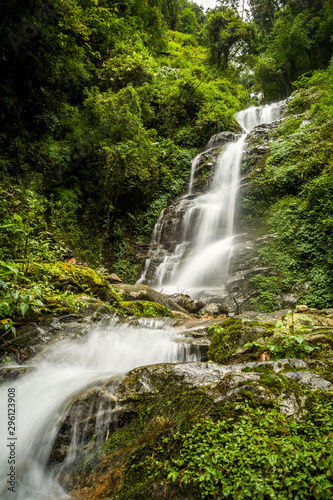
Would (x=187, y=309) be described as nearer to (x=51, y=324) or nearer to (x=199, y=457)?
(x=51, y=324)

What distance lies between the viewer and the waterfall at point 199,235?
963cm

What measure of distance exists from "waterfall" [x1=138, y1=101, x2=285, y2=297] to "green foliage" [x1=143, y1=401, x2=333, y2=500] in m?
7.00

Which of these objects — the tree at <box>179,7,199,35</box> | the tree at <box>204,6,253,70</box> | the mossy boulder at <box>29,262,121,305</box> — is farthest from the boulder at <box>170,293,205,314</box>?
the tree at <box>179,7,199,35</box>

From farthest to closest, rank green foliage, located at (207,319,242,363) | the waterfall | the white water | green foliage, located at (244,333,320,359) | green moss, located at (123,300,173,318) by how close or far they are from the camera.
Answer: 1. the waterfall
2. green moss, located at (123,300,173,318)
3. green foliage, located at (207,319,242,363)
4. green foliage, located at (244,333,320,359)
5. the white water

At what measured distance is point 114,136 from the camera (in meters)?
11.4

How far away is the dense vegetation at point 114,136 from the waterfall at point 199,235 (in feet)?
4.69

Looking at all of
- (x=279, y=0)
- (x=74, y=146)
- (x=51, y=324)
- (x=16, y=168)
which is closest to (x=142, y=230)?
(x=74, y=146)

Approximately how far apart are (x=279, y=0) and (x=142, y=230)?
1140 inches

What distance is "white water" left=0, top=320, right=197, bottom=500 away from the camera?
2.03 metres

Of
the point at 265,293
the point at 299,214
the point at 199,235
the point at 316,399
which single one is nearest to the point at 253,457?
the point at 316,399

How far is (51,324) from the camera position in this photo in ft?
13.2

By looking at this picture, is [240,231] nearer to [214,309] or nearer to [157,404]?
[214,309]

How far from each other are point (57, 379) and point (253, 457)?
2402mm

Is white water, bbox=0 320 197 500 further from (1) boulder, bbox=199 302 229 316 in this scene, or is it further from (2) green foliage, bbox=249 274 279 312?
(2) green foliage, bbox=249 274 279 312
